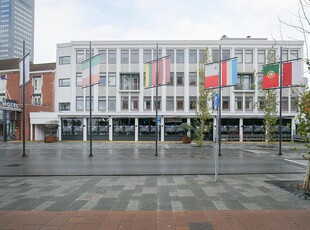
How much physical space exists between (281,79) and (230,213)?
14.4 meters

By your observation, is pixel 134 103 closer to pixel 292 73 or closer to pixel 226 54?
pixel 226 54

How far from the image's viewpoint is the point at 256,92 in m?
34.3

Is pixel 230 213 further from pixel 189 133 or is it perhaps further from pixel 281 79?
pixel 189 133

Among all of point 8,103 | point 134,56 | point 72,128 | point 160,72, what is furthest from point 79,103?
point 160,72

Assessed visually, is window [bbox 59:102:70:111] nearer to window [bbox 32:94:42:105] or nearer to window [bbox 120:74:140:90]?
window [bbox 32:94:42:105]

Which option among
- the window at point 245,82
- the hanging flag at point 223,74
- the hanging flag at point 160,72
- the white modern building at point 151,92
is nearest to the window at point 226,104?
the white modern building at point 151,92

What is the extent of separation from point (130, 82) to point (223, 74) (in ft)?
67.8

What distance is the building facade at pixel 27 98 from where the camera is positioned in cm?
3375

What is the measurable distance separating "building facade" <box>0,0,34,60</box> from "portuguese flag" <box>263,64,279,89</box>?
77.4 metres

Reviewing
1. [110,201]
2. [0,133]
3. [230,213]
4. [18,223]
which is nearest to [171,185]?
[110,201]

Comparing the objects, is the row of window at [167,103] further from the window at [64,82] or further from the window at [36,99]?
the window at [36,99]

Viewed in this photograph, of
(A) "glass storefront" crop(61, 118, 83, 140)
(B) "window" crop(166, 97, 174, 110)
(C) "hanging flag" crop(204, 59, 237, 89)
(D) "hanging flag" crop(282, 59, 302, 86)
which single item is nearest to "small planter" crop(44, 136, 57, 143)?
(A) "glass storefront" crop(61, 118, 83, 140)

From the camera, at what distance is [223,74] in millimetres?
15883

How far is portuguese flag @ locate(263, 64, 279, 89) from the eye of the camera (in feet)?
57.0
